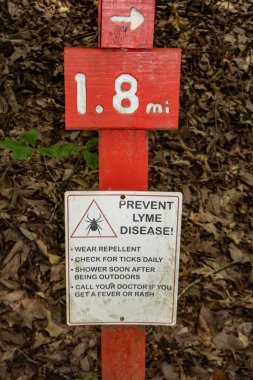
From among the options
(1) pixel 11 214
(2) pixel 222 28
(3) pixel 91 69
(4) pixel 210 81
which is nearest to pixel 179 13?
(2) pixel 222 28

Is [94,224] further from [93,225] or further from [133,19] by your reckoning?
[133,19]

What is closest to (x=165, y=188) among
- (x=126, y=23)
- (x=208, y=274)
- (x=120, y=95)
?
(x=208, y=274)

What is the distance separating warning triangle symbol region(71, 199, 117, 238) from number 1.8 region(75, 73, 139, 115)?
1.41ft

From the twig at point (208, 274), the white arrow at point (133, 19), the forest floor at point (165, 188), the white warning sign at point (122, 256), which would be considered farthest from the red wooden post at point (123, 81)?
the twig at point (208, 274)

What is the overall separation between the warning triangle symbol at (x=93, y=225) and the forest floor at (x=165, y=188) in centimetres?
55

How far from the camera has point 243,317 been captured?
2.43 metres

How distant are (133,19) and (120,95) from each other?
12.3 inches

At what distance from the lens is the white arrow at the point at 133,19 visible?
5.54 feet

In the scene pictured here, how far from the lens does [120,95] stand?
173 cm

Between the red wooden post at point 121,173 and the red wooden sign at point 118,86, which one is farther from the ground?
the red wooden sign at point 118,86

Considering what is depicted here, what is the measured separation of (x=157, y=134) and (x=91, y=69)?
0.91 meters

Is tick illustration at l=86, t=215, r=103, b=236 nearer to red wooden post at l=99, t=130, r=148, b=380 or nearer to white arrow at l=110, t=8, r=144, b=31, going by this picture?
red wooden post at l=99, t=130, r=148, b=380

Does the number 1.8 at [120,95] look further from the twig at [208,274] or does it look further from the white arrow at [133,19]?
the twig at [208,274]

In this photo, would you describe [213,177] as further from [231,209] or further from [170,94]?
[170,94]
